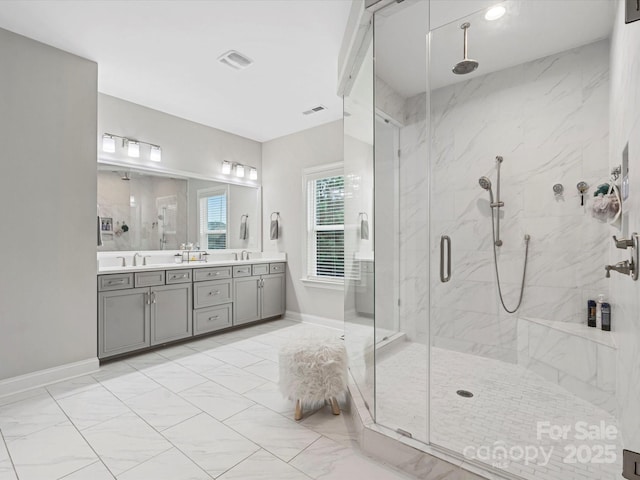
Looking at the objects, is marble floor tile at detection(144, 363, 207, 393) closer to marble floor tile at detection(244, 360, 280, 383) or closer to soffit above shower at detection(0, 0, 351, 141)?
marble floor tile at detection(244, 360, 280, 383)

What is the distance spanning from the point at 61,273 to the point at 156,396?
1280 millimetres

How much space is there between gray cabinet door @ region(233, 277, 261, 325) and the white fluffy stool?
208 centimetres

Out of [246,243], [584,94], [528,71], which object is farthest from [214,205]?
[584,94]

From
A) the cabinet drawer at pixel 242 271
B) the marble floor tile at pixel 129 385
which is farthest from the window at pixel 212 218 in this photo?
the marble floor tile at pixel 129 385

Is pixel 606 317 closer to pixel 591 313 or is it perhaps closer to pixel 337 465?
pixel 591 313

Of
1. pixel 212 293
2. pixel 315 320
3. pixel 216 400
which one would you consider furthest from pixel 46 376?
pixel 315 320

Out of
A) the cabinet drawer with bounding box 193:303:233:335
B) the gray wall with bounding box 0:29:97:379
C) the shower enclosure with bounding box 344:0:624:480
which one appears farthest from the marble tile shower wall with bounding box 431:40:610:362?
the gray wall with bounding box 0:29:97:379

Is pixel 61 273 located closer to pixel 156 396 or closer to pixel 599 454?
pixel 156 396

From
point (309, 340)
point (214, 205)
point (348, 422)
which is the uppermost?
point (214, 205)

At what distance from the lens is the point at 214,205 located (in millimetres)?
4348

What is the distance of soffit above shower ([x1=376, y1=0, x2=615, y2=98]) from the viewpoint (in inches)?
83.7

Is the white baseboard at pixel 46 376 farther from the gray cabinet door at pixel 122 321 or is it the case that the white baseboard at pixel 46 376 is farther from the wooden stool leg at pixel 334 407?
the wooden stool leg at pixel 334 407

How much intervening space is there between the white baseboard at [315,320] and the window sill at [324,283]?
41 cm

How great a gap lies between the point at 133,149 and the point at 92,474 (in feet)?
9.86
